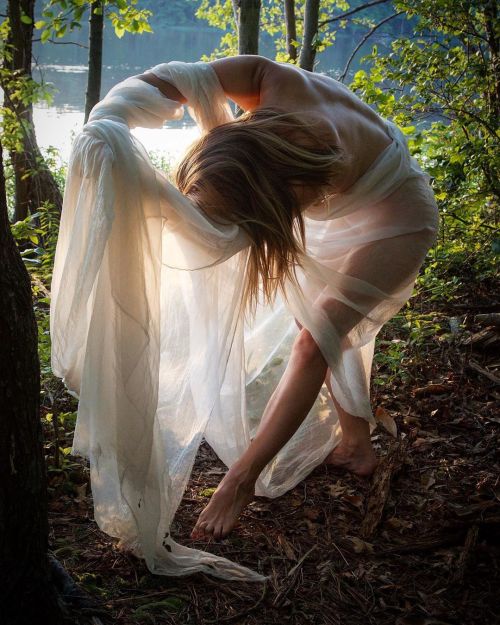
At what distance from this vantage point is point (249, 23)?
147 inches

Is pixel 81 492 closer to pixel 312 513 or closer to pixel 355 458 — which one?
pixel 312 513

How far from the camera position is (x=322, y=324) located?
84.8 inches

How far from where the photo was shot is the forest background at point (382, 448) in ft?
4.63

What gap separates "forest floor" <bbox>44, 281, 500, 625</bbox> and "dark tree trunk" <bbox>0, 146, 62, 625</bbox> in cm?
19

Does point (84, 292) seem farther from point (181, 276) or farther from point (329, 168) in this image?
point (329, 168)

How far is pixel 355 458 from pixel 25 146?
4366mm

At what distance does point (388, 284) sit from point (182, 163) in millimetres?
877

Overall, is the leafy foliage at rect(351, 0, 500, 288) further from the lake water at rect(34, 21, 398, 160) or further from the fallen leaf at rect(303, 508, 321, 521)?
the lake water at rect(34, 21, 398, 160)

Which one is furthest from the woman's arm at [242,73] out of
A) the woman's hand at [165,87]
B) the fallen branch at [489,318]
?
the fallen branch at [489,318]

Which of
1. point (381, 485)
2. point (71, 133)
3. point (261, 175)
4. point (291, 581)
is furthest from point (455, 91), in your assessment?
point (71, 133)

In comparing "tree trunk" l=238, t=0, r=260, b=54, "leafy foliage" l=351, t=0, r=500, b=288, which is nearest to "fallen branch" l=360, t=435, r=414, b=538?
"leafy foliage" l=351, t=0, r=500, b=288

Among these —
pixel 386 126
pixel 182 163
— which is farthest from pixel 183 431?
pixel 386 126

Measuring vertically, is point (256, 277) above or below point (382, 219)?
below

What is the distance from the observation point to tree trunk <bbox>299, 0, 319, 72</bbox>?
5.03 metres
